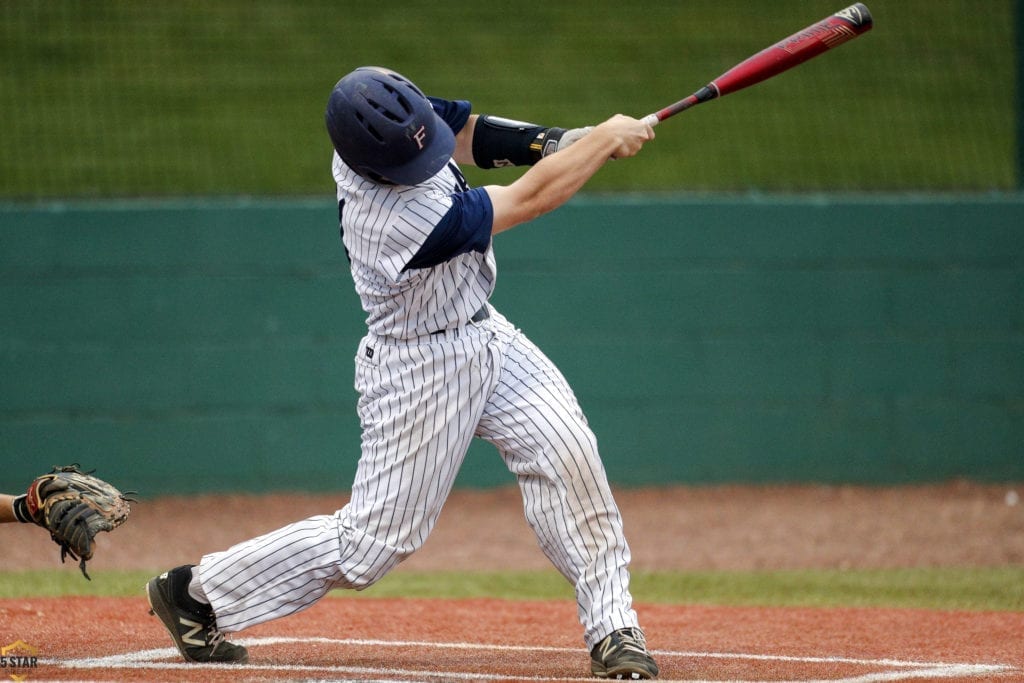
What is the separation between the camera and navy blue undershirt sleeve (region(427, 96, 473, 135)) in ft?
12.7

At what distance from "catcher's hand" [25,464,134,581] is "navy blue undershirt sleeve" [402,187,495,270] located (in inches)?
42.5

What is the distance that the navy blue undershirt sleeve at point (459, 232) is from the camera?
3.30 metres

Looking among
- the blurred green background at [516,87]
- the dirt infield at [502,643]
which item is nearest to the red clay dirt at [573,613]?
the dirt infield at [502,643]

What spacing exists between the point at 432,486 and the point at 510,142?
103 centimetres

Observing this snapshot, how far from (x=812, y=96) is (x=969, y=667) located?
687 centimetres

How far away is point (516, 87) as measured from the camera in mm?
10664

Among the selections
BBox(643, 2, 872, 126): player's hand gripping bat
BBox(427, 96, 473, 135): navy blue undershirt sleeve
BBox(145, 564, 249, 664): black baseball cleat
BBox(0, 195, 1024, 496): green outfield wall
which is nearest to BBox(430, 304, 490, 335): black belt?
BBox(427, 96, 473, 135): navy blue undershirt sleeve

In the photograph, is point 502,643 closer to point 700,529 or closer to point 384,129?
point 384,129

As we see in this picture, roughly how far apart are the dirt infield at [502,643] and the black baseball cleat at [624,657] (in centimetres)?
9

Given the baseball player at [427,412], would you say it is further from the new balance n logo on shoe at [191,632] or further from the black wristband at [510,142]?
the black wristband at [510,142]

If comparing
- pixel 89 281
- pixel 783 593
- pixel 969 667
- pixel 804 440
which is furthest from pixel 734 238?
pixel 969 667

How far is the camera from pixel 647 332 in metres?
7.52

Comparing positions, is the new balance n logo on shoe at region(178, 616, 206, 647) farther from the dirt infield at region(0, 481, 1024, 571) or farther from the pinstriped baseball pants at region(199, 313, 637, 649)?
the dirt infield at region(0, 481, 1024, 571)

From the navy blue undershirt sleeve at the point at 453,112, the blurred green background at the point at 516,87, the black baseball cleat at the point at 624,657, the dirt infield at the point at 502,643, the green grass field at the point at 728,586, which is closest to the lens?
the black baseball cleat at the point at 624,657
